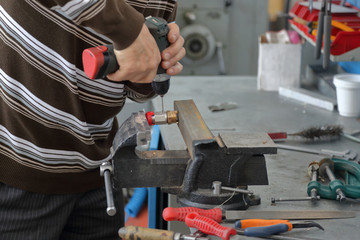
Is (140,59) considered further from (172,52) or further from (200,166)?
(200,166)

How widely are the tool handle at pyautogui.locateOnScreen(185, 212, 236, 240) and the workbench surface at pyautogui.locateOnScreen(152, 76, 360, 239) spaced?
140mm

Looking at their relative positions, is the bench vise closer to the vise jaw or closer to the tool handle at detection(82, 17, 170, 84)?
the vise jaw

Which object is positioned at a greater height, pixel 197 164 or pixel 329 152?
pixel 197 164

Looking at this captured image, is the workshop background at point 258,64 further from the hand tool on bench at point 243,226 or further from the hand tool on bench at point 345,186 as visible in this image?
the hand tool on bench at point 243,226

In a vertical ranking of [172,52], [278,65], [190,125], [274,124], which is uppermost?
[172,52]

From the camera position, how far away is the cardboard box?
219 centimetres

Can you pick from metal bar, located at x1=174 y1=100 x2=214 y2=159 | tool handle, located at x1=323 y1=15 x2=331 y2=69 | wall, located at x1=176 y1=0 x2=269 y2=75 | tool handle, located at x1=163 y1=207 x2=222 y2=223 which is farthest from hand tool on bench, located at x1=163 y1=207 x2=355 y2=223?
wall, located at x1=176 y1=0 x2=269 y2=75

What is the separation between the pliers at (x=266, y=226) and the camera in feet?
3.38

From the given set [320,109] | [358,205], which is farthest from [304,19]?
[358,205]

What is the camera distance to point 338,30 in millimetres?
1840

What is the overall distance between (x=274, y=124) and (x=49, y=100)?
863 mm

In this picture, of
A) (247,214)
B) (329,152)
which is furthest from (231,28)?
(247,214)

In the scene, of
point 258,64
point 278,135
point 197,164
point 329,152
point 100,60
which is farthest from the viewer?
point 258,64

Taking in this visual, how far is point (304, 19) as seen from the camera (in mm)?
2123
